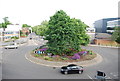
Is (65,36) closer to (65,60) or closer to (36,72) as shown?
(65,60)

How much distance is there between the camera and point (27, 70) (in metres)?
20.2

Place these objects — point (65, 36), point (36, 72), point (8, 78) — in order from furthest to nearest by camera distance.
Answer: point (65, 36)
point (36, 72)
point (8, 78)

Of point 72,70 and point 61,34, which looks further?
point 61,34

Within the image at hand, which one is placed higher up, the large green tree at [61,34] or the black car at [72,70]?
the large green tree at [61,34]

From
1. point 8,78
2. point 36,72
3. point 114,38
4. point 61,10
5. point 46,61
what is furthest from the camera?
point 114,38

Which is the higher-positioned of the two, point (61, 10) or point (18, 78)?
point (61, 10)

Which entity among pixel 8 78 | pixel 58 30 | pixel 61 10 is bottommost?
pixel 8 78

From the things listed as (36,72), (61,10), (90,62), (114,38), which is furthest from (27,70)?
(114,38)

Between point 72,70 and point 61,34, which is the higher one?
point 61,34

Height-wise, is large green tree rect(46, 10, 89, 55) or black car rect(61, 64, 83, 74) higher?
large green tree rect(46, 10, 89, 55)

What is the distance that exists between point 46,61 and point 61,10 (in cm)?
1172

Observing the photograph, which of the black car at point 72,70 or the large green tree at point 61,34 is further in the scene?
the large green tree at point 61,34

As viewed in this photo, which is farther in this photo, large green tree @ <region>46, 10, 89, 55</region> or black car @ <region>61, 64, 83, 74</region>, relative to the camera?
large green tree @ <region>46, 10, 89, 55</region>

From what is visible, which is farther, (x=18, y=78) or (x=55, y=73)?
(x=55, y=73)
